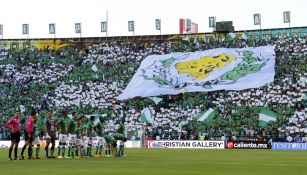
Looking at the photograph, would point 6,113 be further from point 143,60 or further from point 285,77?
point 285,77

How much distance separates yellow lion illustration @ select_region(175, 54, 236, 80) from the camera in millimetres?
84562

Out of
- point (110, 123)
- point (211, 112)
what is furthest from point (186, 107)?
point (110, 123)

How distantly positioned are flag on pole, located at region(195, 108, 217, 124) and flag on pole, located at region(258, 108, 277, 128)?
582 centimetres

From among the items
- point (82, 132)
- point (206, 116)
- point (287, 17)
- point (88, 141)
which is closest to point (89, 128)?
point (82, 132)

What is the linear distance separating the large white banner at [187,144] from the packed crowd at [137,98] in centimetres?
224

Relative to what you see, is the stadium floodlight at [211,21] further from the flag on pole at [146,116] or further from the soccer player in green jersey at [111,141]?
the soccer player in green jersey at [111,141]

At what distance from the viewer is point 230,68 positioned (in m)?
83.6

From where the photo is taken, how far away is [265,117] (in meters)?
69.8

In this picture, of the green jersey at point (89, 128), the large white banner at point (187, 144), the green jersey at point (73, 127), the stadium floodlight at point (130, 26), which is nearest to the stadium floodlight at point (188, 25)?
the stadium floodlight at point (130, 26)

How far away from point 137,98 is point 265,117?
60.7 feet

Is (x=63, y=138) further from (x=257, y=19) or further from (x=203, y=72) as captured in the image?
(x=257, y=19)

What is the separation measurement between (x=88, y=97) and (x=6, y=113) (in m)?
11.1

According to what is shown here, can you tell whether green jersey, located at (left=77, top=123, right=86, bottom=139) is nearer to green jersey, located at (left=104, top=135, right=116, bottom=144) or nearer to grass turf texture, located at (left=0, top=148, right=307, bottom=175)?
green jersey, located at (left=104, top=135, right=116, bottom=144)

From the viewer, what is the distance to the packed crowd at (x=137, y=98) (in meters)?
69.4
